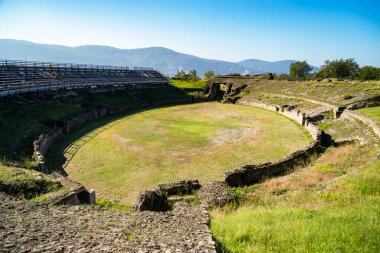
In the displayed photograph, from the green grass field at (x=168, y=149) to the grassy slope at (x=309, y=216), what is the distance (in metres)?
6.20

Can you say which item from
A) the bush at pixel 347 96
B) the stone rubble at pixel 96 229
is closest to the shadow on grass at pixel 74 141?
the stone rubble at pixel 96 229

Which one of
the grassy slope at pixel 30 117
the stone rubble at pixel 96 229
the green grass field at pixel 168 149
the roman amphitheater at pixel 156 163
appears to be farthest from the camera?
the grassy slope at pixel 30 117

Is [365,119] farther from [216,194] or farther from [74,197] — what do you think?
[74,197]

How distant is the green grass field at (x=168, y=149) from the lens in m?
20.8

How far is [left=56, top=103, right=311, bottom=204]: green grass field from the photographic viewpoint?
2083cm

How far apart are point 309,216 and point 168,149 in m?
17.8

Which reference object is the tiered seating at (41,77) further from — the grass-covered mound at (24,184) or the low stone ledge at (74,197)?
the low stone ledge at (74,197)

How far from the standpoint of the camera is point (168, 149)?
27516 mm

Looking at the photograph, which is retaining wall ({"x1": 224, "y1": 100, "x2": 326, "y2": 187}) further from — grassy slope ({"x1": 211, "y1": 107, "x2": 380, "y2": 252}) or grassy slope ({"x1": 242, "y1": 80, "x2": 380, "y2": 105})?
grassy slope ({"x1": 242, "y1": 80, "x2": 380, "y2": 105})

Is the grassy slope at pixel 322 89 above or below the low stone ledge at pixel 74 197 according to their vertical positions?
above

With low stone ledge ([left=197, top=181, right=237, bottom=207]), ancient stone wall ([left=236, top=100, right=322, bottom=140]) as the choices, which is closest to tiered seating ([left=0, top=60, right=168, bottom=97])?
low stone ledge ([left=197, top=181, right=237, bottom=207])

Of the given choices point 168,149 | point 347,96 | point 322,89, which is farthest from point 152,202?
point 322,89

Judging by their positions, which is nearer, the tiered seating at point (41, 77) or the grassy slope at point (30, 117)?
the grassy slope at point (30, 117)

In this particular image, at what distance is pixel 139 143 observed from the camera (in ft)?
96.5
